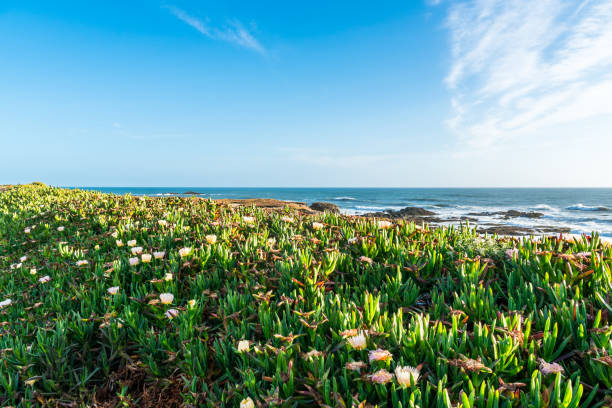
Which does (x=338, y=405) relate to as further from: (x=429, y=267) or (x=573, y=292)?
(x=573, y=292)

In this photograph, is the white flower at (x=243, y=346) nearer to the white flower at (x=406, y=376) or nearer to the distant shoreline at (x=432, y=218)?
the white flower at (x=406, y=376)

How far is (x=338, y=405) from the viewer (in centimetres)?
119

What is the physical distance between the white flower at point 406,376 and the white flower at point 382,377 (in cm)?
3

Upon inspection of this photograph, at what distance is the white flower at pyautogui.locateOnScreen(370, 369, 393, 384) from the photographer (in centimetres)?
120

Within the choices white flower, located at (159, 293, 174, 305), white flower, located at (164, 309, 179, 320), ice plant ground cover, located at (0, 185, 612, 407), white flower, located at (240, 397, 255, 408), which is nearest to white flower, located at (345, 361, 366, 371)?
ice plant ground cover, located at (0, 185, 612, 407)


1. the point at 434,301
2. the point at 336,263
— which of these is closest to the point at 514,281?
the point at 434,301

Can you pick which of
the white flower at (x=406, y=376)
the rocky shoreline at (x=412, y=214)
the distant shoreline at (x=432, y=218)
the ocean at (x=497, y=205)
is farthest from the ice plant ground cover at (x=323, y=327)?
the distant shoreline at (x=432, y=218)

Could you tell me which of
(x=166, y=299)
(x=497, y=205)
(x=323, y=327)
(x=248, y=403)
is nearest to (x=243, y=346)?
(x=248, y=403)

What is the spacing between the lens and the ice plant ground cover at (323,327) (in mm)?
1301

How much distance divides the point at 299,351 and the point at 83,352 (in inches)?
57.8

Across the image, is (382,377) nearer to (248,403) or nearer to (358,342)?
(358,342)

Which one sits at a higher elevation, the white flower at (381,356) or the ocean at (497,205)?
the white flower at (381,356)

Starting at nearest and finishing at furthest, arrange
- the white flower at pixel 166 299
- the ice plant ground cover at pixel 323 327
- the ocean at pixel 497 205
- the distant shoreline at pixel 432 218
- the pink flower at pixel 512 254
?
the ice plant ground cover at pixel 323 327, the white flower at pixel 166 299, the pink flower at pixel 512 254, the distant shoreline at pixel 432 218, the ocean at pixel 497 205

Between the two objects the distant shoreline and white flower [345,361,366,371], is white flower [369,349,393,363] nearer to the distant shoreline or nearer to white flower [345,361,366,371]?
white flower [345,361,366,371]
